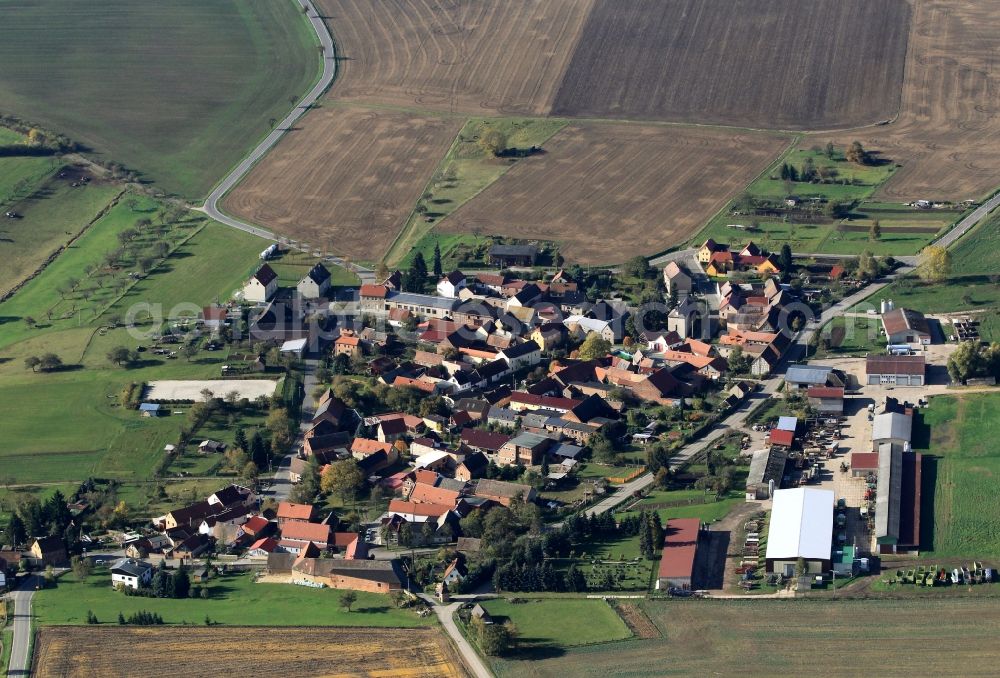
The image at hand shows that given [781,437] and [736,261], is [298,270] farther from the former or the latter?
[781,437]

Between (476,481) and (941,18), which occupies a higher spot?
(941,18)

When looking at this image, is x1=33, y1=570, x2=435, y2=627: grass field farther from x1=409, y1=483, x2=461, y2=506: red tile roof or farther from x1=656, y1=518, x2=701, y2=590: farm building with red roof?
x1=656, y1=518, x2=701, y2=590: farm building with red roof

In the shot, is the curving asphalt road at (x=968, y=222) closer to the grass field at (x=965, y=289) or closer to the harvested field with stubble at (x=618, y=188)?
the grass field at (x=965, y=289)

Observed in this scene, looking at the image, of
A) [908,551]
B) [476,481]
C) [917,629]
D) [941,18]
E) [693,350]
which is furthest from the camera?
[941,18]

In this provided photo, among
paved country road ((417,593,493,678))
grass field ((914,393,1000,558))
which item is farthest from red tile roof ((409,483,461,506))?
grass field ((914,393,1000,558))

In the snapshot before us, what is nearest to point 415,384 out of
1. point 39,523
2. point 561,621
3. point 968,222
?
point 39,523

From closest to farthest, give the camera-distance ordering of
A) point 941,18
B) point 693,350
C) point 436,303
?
point 693,350
point 436,303
point 941,18

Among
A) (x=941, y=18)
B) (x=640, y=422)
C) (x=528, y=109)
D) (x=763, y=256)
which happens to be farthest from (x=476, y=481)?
(x=941, y=18)

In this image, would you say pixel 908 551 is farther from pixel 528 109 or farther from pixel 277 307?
pixel 528 109
